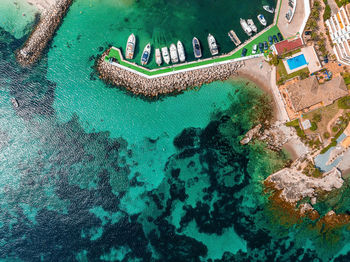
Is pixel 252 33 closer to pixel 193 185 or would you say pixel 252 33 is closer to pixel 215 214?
pixel 193 185

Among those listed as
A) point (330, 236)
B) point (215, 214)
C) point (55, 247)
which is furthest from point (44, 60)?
point (330, 236)

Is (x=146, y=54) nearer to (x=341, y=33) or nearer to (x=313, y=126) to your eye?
(x=313, y=126)

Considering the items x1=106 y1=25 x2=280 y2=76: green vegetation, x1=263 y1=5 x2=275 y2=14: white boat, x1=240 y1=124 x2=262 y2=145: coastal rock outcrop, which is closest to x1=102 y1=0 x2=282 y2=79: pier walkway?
x1=106 y1=25 x2=280 y2=76: green vegetation

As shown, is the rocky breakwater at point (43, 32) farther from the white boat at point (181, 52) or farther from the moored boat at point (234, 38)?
the moored boat at point (234, 38)

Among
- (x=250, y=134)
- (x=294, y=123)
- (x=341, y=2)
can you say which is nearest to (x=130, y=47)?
(x=250, y=134)

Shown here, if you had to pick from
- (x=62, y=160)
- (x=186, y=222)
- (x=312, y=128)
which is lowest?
(x=186, y=222)

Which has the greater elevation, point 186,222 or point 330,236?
point 186,222

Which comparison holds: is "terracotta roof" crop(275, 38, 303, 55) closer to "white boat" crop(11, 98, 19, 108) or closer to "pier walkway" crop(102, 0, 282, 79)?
"pier walkway" crop(102, 0, 282, 79)
